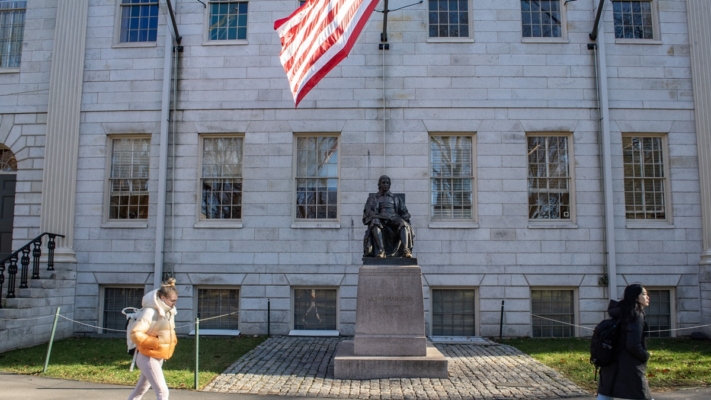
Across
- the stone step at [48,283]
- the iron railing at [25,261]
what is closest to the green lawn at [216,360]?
the stone step at [48,283]

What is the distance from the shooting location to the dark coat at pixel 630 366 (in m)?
5.96

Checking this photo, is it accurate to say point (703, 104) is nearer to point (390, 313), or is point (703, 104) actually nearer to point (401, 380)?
point (390, 313)

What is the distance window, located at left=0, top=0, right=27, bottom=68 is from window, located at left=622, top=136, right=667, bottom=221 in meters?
15.9

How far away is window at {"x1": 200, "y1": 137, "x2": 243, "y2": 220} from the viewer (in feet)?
48.4

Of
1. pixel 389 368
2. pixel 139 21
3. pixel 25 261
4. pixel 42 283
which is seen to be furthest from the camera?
pixel 139 21

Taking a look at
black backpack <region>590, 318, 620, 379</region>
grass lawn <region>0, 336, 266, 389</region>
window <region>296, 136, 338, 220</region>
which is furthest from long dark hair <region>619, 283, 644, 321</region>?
window <region>296, 136, 338, 220</region>

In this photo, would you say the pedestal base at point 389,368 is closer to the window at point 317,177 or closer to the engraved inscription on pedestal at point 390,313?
the engraved inscription on pedestal at point 390,313

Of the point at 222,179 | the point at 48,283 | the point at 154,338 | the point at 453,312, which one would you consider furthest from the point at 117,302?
the point at 154,338

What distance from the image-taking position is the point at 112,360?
10641 mm

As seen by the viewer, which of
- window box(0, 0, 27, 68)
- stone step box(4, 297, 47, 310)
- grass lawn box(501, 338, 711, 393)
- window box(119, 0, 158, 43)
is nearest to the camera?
grass lawn box(501, 338, 711, 393)

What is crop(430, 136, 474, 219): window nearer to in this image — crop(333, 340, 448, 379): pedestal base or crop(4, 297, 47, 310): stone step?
crop(333, 340, 448, 379): pedestal base

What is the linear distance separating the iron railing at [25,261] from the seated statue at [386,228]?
778cm

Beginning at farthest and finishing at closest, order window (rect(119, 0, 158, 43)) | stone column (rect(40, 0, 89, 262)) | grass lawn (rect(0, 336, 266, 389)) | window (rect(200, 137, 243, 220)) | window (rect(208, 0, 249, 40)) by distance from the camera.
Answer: window (rect(119, 0, 158, 43)) < window (rect(208, 0, 249, 40)) < window (rect(200, 137, 243, 220)) < stone column (rect(40, 0, 89, 262)) < grass lawn (rect(0, 336, 266, 389))

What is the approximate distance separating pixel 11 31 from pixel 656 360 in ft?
56.3
